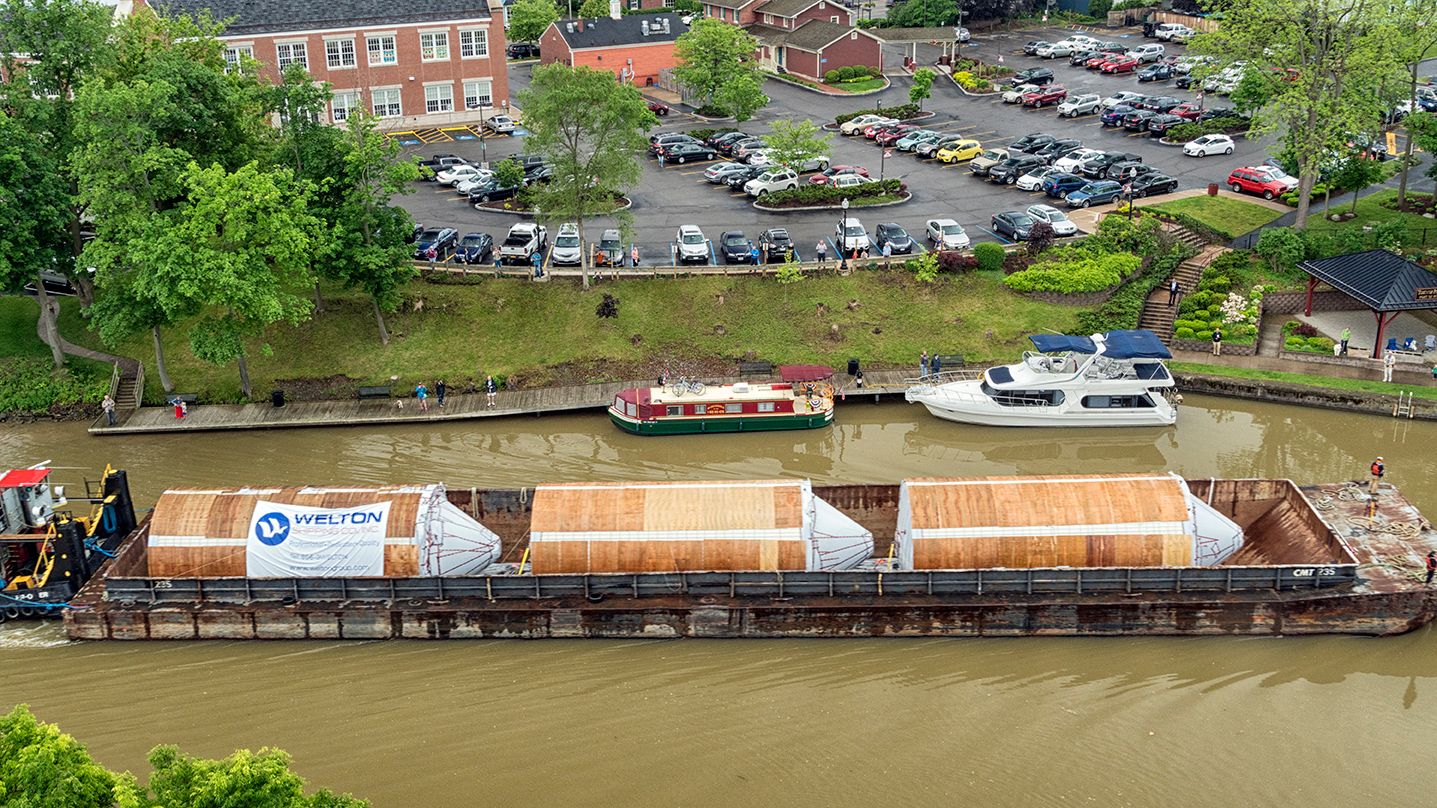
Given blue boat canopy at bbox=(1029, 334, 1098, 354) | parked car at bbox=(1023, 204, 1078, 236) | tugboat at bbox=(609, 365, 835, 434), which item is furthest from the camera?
parked car at bbox=(1023, 204, 1078, 236)

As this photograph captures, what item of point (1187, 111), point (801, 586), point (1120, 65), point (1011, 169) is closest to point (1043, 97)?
point (1187, 111)

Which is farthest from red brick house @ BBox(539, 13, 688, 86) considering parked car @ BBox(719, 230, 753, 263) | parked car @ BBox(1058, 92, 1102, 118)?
parked car @ BBox(719, 230, 753, 263)

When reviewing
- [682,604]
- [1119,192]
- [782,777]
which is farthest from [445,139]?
[782,777]

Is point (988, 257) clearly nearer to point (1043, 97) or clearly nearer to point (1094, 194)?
point (1094, 194)

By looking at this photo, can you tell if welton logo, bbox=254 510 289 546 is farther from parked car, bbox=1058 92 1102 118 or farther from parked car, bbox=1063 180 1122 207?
parked car, bbox=1058 92 1102 118

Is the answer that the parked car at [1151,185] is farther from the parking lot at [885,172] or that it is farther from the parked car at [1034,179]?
the parked car at [1034,179]

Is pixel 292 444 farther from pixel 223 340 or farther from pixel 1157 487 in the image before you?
pixel 1157 487
